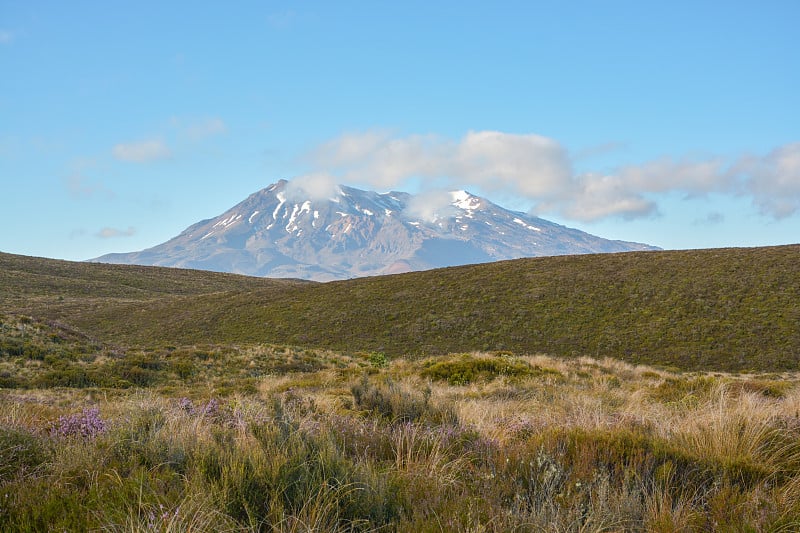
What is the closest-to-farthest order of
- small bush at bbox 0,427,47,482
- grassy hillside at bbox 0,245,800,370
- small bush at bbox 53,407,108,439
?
1. small bush at bbox 0,427,47,482
2. small bush at bbox 53,407,108,439
3. grassy hillside at bbox 0,245,800,370

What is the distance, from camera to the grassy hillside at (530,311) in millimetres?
35219

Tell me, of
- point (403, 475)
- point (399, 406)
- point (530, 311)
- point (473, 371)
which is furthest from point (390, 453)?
point (530, 311)

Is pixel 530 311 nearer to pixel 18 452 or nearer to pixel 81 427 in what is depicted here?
pixel 81 427

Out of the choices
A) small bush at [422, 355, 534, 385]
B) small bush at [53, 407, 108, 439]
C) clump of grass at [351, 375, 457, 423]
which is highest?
small bush at [53, 407, 108, 439]

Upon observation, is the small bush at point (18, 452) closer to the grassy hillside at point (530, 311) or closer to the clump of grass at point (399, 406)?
the clump of grass at point (399, 406)

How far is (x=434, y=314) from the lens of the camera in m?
45.1

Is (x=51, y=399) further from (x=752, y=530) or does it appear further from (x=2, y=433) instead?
(x=752, y=530)

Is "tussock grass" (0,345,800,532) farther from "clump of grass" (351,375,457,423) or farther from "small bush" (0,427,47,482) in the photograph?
"clump of grass" (351,375,457,423)

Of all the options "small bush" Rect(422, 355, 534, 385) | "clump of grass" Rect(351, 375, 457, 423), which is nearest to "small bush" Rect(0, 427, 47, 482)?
"clump of grass" Rect(351, 375, 457, 423)

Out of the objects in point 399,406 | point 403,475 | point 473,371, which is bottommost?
point 473,371

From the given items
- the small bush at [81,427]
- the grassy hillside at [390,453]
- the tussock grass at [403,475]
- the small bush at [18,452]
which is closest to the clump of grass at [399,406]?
the grassy hillside at [390,453]

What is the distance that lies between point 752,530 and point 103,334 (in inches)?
1853

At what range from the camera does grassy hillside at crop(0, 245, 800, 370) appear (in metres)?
35.2

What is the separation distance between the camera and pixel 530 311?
43.7m
